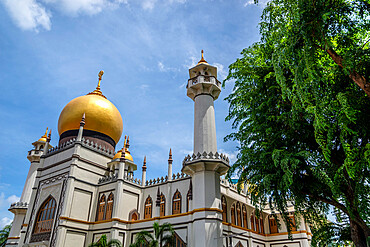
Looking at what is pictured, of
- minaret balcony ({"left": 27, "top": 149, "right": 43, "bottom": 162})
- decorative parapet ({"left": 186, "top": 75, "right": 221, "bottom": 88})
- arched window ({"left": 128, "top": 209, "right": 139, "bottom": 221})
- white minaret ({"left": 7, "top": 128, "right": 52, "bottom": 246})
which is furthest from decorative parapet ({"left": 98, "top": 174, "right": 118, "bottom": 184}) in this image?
minaret balcony ({"left": 27, "top": 149, "right": 43, "bottom": 162})

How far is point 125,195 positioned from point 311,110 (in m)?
16.8

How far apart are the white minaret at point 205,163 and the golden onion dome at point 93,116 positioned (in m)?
11.5

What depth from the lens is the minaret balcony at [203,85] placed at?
57.4 ft

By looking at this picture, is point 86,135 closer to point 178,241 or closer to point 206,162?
point 178,241

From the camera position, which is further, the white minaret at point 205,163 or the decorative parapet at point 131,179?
the decorative parapet at point 131,179

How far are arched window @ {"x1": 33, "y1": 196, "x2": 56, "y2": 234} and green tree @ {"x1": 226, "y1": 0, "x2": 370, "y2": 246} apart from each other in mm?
16066

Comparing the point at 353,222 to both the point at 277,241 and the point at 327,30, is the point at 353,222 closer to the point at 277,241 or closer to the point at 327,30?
the point at 327,30

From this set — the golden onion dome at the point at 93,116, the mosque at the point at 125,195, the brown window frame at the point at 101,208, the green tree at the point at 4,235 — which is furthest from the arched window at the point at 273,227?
the green tree at the point at 4,235

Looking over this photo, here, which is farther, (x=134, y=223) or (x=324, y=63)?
(x=134, y=223)

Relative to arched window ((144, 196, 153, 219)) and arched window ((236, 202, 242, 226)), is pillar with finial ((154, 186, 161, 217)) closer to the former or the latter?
arched window ((144, 196, 153, 219))

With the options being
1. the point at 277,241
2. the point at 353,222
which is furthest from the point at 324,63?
the point at 277,241

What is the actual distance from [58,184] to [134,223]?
24.0 feet

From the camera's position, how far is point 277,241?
2238 centimetres

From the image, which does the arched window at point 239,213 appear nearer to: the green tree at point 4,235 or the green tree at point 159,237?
the green tree at point 159,237
